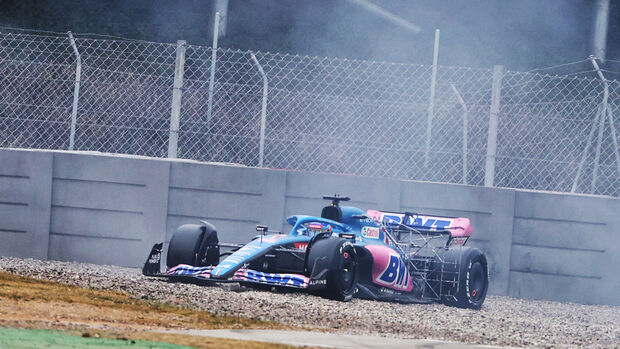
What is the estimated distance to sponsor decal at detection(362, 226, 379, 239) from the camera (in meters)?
9.21

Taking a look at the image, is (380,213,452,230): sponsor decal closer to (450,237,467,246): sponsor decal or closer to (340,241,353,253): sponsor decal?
(450,237,467,246): sponsor decal

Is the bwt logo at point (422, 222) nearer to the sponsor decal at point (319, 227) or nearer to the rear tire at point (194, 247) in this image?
the sponsor decal at point (319, 227)

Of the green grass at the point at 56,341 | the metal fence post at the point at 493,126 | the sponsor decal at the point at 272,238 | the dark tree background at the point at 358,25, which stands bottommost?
the green grass at the point at 56,341

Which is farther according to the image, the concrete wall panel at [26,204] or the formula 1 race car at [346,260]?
the concrete wall panel at [26,204]

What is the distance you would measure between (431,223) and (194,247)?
2.21 meters

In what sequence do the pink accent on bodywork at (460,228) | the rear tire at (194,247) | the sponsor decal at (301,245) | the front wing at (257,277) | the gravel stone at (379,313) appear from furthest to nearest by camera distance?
the pink accent on bodywork at (460,228)
the rear tire at (194,247)
the sponsor decal at (301,245)
the front wing at (257,277)
the gravel stone at (379,313)

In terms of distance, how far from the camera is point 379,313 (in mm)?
7801

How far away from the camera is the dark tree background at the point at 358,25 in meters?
20.5

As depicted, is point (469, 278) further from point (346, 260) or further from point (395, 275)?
point (346, 260)

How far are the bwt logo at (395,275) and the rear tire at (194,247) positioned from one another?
1530mm

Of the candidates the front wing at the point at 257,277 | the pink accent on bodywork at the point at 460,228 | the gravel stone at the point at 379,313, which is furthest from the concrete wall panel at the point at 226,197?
the pink accent on bodywork at the point at 460,228

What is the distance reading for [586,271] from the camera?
10.2 metres

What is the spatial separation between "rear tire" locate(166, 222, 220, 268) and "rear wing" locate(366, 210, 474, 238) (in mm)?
1578

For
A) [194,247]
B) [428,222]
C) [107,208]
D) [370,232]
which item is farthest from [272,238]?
[107,208]
